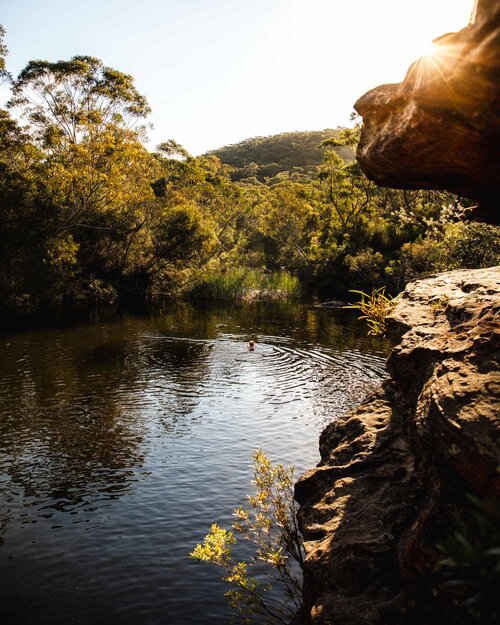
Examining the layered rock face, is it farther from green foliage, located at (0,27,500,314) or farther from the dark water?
green foliage, located at (0,27,500,314)

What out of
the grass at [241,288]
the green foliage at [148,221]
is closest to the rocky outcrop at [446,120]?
the green foliage at [148,221]

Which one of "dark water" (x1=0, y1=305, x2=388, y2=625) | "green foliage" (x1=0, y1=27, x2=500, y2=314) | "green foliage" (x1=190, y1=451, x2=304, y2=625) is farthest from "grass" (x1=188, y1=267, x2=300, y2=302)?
"green foliage" (x1=190, y1=451, x2=304, y2=625)

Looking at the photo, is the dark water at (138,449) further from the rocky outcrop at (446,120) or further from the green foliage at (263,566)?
the rocky outcrop at (446,120)

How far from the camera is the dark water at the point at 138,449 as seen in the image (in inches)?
284

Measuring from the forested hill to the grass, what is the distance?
66.7 m

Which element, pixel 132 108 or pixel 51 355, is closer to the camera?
pixel 51 355

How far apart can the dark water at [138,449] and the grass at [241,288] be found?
18.9m

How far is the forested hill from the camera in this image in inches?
4609

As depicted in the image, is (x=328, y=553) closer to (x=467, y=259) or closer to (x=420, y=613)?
(x=420, y=613)

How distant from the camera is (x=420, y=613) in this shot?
14.1 ft

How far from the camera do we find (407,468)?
609 centimetres

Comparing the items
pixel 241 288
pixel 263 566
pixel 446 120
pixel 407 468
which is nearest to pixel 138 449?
pixel 263 566

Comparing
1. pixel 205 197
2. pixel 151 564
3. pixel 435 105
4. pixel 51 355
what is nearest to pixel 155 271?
pixel 205 197

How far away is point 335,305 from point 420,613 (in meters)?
38.5
